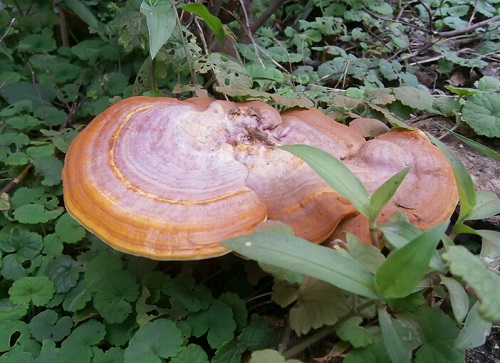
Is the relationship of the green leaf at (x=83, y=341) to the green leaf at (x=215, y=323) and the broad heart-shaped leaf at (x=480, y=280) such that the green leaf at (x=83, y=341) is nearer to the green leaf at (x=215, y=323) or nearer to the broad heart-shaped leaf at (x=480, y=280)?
the green leaf at (x=215, y=323)

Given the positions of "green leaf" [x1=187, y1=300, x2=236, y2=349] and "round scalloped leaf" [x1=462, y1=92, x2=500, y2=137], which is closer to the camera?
"green leaf" [x1=187, y1=300, x2=236, y2=349]

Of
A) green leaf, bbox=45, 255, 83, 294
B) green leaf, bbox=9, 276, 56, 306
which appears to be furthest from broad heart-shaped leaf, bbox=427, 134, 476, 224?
green leaf, bbox=9, 276, 56, 306

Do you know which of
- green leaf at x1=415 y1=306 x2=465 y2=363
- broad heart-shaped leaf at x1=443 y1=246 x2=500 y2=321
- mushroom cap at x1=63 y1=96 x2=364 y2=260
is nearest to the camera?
broad heart-shaped leaf at x1=443 y1=246 x2=500 y2=321

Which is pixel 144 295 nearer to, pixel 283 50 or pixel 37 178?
pixel 37 178

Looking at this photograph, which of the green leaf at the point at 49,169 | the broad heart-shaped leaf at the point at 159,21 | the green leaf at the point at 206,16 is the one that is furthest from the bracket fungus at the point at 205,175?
the green leaf at the point at 49,169

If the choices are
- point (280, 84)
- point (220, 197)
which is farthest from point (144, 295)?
point (280, 84)

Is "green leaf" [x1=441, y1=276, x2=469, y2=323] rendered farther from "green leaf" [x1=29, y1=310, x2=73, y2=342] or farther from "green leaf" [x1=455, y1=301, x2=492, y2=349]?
"green leaf" [x1=29, y1=310, x2=73, y2=342]

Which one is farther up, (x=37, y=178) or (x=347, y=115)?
(x=347, y=115)
